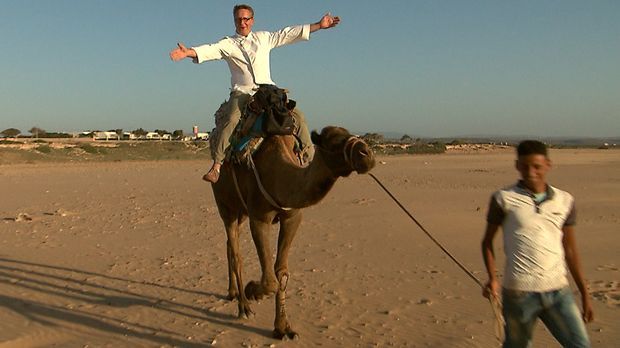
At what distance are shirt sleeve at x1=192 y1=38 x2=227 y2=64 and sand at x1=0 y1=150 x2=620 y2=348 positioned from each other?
3.22 metres

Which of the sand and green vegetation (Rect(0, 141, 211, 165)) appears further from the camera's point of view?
green vegetation (Rect(0, 141, 211, 165))

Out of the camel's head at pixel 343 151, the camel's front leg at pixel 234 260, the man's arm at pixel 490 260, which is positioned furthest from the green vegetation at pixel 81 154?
the man's arm at pixel 490 260

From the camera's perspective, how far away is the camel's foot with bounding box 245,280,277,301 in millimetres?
6180

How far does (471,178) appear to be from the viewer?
28141 millimetres

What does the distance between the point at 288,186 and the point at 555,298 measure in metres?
2.73

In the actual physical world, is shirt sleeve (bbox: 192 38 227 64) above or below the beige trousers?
above

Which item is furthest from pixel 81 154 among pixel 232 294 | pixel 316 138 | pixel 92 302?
pixel 316 138

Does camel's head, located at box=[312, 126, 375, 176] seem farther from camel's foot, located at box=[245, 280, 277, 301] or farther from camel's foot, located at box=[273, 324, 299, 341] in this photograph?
camel's foot, located at box=[273, 324, 299, 341]

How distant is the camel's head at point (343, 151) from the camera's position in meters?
4.56

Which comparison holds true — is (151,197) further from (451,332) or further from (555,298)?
(555,298)

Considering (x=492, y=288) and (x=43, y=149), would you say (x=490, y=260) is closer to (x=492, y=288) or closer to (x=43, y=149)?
(x=492, y=288)

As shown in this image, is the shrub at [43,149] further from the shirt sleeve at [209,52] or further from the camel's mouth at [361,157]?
the camel's mouth at [361,157]

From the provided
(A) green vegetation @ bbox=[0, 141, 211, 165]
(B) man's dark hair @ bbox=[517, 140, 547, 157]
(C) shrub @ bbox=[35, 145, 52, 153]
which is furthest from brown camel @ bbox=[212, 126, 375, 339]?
(C) shrub @ bbox=[35, 145, 52, 153]

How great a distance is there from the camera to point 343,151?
15.6 ft
